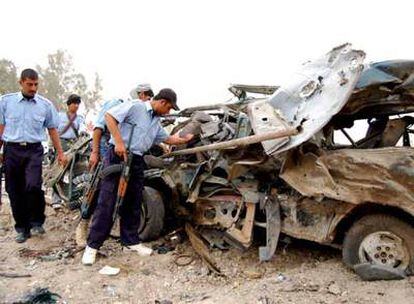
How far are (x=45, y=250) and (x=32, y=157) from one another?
100 cm

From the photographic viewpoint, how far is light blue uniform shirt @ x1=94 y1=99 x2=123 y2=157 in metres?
4.87

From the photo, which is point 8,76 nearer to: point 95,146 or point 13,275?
point 95,146

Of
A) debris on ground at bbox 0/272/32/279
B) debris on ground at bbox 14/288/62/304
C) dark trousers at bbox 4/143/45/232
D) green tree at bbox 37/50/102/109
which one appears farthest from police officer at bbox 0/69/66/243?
green tree at bbox 37/50/102/109

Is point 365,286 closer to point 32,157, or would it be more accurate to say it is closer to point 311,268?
point 311,268

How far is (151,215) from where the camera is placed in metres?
5.02

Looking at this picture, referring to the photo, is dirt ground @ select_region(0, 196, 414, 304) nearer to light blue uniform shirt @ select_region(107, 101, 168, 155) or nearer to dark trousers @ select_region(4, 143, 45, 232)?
dark trousers @ select_region(4, 143, 45, 232)

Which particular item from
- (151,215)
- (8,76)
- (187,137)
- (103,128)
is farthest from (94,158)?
(8,76)

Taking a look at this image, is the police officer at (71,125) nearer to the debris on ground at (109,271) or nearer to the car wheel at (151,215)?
the car wheel at (151,215)

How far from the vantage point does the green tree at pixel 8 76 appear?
28.0m

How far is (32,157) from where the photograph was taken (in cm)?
514

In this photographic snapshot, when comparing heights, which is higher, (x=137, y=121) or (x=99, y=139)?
(x=137, y=121)

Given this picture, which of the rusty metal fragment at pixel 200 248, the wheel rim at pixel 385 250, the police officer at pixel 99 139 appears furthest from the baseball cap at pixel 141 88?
the wheel rim at pixel 385 250

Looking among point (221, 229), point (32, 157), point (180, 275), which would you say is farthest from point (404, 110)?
point (32, 157)

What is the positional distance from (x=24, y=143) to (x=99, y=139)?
2.90 feet
